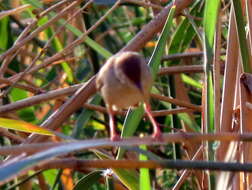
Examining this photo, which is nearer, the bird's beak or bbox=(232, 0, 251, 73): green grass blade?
the bird's beak

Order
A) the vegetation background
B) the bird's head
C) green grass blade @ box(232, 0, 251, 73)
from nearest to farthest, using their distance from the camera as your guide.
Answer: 1. the vegetation background
2. the bird's head
3. green grass blade @ box(232, 0, 251, 73)

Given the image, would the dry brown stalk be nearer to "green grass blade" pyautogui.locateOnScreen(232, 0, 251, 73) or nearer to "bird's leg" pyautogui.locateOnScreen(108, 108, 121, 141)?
"bird's leg" pyautogui.locateOnScreen(108, 108, 121, 141)

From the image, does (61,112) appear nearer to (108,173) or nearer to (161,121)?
(108,173)

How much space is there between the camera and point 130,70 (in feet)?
3.79

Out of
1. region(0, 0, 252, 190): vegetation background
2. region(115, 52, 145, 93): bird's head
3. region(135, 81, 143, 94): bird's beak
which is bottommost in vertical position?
region(0, 0, 252, 190): vegetation background

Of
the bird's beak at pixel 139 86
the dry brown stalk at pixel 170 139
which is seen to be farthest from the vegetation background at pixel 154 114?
the bird's beak at pixel 139 86

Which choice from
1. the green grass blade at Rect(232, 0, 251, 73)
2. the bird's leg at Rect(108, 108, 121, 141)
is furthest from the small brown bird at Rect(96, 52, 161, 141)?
the green grass blade at Rect(232, 0, 251, 73)

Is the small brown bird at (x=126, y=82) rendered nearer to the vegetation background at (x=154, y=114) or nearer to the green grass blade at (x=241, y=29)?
the vegetation background at (x=154, y=114)

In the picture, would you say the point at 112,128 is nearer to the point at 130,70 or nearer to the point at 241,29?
the point at 130,70

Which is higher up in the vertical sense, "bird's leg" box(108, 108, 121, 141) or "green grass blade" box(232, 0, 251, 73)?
"green grass blade" box(232, 0, 251, 73)

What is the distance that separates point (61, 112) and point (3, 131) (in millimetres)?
229

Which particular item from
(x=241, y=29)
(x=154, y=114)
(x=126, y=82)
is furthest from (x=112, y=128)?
(x=154, y=114)

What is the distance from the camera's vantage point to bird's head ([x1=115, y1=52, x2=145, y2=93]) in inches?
45.4

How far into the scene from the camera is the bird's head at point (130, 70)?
3.78 feet
